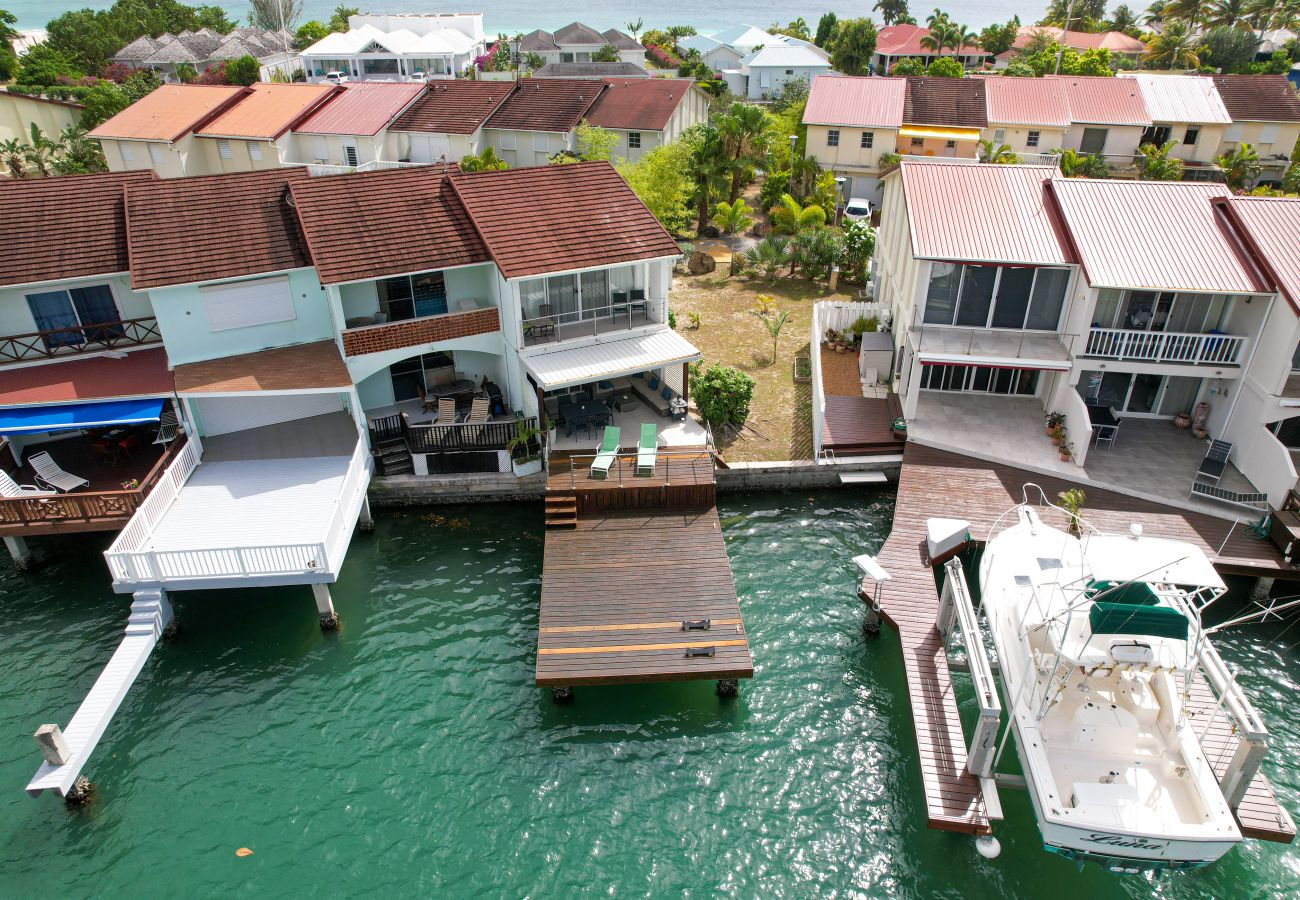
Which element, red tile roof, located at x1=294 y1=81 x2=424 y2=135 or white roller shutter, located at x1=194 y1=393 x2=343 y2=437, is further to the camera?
red tile roof, located at x1=294 y1=81 x2=424 y2=135

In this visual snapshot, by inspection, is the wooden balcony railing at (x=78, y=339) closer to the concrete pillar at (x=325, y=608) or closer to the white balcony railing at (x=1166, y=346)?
the concrete pillar at (x=325, y=608)

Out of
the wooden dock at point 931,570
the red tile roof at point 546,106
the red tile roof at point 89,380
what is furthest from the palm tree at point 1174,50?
the red tile roof at point 89,380

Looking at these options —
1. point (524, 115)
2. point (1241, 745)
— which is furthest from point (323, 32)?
point (1241, 745)

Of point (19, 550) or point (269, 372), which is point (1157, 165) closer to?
point (269, 372)

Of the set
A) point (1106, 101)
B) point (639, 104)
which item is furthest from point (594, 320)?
point (1106, 101)

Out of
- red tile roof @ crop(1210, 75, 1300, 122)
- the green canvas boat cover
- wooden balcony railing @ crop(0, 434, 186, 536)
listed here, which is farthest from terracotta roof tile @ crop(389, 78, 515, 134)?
the green canvas boat cover

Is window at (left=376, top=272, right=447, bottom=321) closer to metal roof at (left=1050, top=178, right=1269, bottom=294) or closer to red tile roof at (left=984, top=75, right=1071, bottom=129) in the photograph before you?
metal roof at (left=1050, top=178, right=1269, bottom=294)
